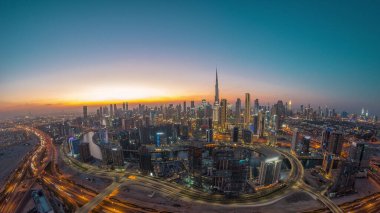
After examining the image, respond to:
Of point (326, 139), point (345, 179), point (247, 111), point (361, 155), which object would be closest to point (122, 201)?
point (345, 179)

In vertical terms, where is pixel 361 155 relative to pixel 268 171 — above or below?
above

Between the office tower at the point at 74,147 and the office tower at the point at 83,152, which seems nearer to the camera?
the office tower at the point at 83,152

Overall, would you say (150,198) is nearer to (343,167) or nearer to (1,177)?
(343,167)

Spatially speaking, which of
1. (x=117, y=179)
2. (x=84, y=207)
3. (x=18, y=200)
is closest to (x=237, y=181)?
(x=117, y=179)

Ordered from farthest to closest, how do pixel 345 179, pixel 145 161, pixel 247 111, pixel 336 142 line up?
1. pixel 247 111
2. pixel 336 142
3. pixel 145 161
4. pixel 345 179

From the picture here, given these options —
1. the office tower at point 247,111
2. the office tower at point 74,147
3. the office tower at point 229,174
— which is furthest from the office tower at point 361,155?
the office tower at point 74,147

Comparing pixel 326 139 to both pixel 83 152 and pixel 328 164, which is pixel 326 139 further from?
pixel 83 152

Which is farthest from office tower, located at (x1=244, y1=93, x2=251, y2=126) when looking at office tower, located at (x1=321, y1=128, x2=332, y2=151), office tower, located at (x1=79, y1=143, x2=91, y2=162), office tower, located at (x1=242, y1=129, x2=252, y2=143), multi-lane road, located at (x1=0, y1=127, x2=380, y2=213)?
office tower, located at (x1=79, y1=143, x2=91, y2=162)

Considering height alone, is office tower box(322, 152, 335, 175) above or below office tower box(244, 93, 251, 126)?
below

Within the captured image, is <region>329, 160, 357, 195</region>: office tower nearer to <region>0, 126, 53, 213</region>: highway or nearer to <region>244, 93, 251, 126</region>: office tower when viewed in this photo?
<region>0, 126, 53, 213</region>: highway

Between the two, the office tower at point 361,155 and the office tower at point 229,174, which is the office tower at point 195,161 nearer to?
the office tower at point 229,174

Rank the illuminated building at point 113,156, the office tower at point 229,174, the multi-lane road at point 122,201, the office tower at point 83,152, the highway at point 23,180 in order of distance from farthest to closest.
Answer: the office tower at point 83,152, the illuminated building at point 113,156, the office tower at point 229,174, the highway at point 23,180, the multi-lane road at point 122,201
